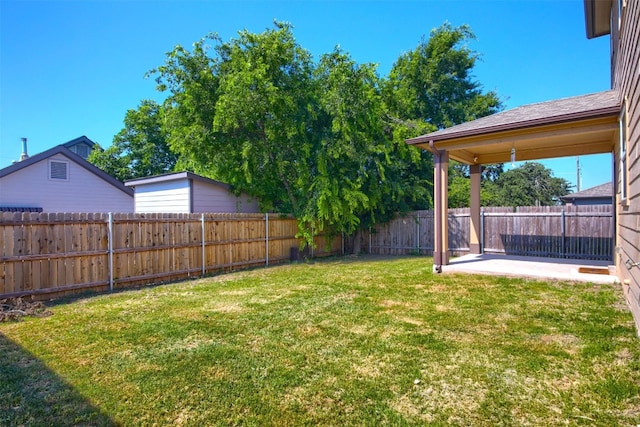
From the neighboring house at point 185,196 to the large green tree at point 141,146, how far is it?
39.1 ft

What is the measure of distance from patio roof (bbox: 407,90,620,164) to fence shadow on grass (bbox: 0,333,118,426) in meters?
7.49

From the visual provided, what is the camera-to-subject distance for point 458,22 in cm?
2172

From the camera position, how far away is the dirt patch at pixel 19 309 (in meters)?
5.04

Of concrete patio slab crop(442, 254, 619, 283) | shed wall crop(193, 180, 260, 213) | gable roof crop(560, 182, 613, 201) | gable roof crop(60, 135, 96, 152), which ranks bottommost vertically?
concrete patio slab crop(442, 254, 619, 283)

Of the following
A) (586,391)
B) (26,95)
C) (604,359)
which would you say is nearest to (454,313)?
(604,359)

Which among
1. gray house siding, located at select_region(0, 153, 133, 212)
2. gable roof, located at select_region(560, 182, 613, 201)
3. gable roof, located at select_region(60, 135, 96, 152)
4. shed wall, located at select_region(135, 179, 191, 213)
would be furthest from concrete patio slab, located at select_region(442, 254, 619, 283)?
gable roof, located at select_region(60, 135, 96, 152)

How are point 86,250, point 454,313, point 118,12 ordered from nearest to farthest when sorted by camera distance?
point 454,313
point 86,250
point 118,12

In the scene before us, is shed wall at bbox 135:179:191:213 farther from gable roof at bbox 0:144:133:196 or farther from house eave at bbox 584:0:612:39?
house eave at bbox 584:0:612:39

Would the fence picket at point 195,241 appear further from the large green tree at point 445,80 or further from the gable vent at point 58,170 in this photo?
the large green tree at point 445,80

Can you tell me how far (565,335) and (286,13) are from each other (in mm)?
11728

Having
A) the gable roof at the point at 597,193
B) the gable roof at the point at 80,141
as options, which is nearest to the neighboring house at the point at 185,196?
the gable roof at the point at 80,141

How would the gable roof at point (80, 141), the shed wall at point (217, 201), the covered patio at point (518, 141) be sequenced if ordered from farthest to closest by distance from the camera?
1. the gable roof at point (80, 141)
2. the shed wall at point (217, 201)
3. the covered patio at point (518, 141)

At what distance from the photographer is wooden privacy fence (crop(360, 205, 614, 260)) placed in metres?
9.91

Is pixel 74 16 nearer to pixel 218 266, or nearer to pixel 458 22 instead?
pixel 218 266
